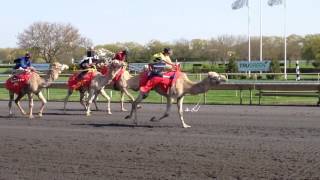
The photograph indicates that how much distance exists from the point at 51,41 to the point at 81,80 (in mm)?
62558

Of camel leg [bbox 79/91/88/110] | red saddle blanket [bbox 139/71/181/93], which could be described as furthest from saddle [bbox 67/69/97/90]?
red saddle blanket [bbox 139/71/181/93]

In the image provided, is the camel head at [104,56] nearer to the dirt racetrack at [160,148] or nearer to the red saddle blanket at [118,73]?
the red saddle blanket at [118,73]

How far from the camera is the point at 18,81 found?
→ 21641 millimetres

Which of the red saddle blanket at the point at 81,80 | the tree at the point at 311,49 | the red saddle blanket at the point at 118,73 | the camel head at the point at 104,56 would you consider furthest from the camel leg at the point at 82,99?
the tree at the point at 311,49

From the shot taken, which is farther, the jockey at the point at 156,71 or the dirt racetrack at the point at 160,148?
the jockey at the point at 156,71

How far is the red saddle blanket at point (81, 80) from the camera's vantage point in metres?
23.4

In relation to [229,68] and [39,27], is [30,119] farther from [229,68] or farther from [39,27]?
[39,27]

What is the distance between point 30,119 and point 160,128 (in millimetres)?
5560

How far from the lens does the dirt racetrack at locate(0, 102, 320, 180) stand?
1046cm

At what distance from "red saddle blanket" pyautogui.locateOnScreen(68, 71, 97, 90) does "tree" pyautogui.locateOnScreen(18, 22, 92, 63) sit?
5783 centimetres

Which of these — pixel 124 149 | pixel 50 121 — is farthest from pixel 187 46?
pixel 124 149

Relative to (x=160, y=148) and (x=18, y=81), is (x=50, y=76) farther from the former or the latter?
(x=160, y=148)

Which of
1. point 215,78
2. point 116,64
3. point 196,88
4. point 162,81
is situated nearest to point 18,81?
point 116,64

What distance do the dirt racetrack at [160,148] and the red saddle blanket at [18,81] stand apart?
4.11 feet
